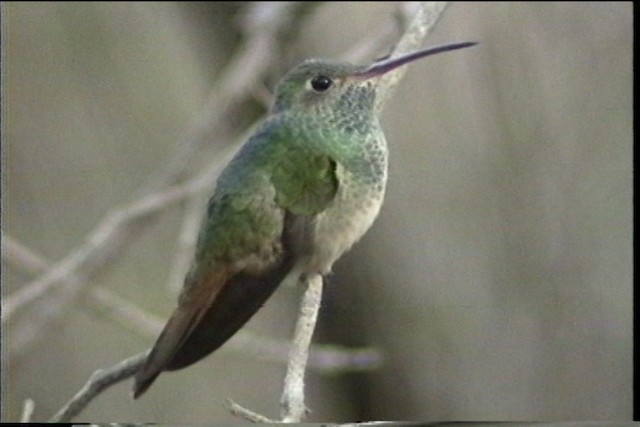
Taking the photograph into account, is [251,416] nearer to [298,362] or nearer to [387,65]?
[298,362]

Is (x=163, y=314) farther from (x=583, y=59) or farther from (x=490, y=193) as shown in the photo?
(x=583, y=59)

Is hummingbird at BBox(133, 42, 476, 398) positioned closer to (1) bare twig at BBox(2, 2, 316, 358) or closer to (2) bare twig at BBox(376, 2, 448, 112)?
(2) bare twig at BBox(376, 2, 448, 112)

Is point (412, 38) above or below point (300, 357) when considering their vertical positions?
above

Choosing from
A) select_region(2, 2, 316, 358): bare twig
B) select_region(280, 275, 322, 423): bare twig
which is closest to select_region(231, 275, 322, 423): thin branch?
select_region(280, 275, 322, 423): bare twig

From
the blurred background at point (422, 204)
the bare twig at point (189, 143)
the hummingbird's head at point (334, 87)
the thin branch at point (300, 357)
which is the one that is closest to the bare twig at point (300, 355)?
the thin branch at point (300, 357)

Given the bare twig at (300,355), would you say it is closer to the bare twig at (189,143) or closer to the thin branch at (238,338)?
the thin branch at (238,338)

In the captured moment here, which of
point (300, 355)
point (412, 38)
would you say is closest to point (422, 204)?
point (412, 38)

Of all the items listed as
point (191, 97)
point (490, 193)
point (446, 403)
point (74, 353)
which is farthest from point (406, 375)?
point (191, 97)
